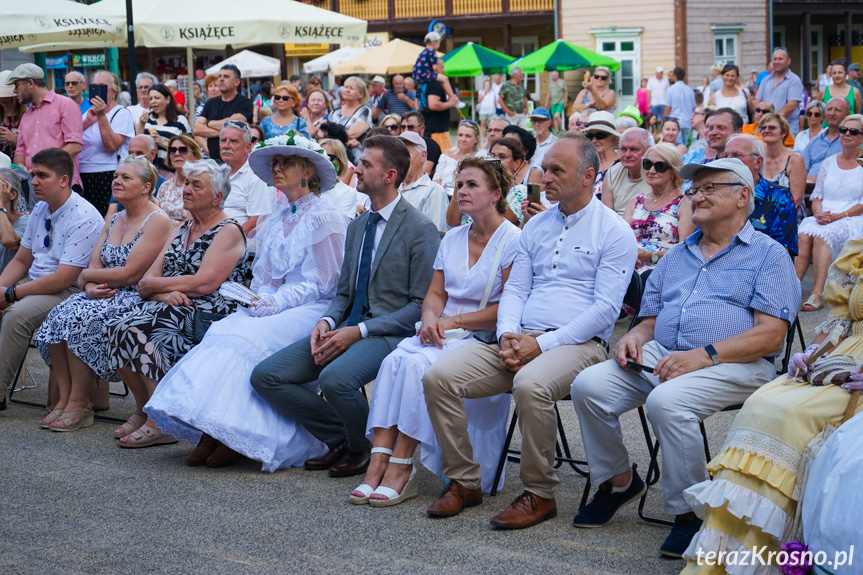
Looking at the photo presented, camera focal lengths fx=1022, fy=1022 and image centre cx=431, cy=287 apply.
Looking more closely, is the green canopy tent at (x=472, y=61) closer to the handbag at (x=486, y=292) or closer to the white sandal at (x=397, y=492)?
the handbag at (x=486, y=292)

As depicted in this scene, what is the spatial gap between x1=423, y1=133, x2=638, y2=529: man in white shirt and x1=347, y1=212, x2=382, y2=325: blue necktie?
859 millimetres

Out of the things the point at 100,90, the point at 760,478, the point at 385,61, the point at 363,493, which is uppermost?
the point at 385,61

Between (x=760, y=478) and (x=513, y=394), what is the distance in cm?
116

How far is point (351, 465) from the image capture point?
4.96 metres

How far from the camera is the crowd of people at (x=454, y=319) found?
372cm

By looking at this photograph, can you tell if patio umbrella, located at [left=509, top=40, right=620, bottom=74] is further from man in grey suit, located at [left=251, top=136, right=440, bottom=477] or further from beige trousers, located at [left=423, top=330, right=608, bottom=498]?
beige trousers, located at [left=423, top=330, right=608, bottom=498]

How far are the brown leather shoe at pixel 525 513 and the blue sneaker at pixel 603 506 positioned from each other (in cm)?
12

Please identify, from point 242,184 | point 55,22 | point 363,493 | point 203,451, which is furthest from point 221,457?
point 55,22

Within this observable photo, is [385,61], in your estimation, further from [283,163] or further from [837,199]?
[283,163]

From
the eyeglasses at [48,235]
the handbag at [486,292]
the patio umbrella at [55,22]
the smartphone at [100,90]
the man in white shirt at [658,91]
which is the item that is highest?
the man in white shirt at [658,91]

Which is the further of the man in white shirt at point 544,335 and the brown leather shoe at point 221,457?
the brown leather shoe at point 221,457

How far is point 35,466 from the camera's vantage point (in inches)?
206

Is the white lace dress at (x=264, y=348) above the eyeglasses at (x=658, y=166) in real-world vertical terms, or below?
below

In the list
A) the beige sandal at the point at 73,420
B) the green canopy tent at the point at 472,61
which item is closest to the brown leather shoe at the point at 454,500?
the beige sandal at the point at 73,420
